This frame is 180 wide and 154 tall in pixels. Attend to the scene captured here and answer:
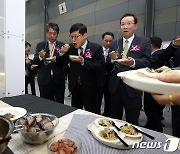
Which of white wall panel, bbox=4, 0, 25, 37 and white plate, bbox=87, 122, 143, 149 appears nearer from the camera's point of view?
white plate, bbox=87, 122, 143, 149

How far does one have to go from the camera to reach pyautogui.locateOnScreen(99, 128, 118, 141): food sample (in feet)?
2.79

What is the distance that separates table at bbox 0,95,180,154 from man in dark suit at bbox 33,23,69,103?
85 centimetres

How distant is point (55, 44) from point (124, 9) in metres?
2.68

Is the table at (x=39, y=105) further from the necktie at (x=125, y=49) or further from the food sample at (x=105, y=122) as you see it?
the necktie at (x=125, y=49)

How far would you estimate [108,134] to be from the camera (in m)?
0.87

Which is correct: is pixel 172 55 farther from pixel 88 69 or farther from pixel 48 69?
pixel 48 69

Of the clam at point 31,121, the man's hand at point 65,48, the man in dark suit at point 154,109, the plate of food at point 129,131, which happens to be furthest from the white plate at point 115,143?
the man in dark suit at point 154,109

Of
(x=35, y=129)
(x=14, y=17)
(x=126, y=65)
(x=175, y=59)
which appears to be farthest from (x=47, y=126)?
(x=175, y=59)

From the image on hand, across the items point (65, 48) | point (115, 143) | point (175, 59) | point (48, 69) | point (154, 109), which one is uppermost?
point (65, 48)

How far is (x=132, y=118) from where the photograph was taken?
78.5 inches

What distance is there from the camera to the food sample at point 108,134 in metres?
0.85

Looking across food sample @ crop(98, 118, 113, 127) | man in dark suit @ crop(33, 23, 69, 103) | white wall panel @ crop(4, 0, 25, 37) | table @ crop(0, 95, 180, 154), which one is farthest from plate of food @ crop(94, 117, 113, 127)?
man in dark suit @ crop(33, 23, 69, 103)

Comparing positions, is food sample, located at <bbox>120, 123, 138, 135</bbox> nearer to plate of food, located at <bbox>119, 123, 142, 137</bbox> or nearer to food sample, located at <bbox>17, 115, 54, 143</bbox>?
plate of food, located at <bbox>119, 123, 142, 137</bbox>

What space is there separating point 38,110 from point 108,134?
53 centimetres
